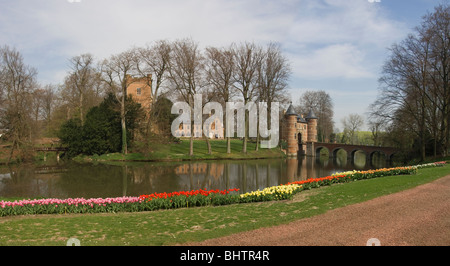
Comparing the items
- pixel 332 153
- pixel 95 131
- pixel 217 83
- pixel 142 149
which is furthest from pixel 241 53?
pixel 332 153

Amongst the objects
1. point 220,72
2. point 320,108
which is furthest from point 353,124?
point 220,72

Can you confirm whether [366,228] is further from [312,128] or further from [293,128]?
[312,128]

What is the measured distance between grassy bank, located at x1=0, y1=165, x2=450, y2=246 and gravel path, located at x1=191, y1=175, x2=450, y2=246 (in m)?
0.49

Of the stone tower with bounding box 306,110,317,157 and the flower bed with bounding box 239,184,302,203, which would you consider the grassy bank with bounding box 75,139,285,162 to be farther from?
the flower bed with bounding box 239,184,302,203

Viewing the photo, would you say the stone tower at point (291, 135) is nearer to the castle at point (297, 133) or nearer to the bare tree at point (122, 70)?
the castle at point (297, 133)

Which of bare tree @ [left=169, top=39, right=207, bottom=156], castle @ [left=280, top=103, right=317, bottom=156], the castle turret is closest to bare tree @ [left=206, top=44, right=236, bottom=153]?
bare tree @ [left=169, top=39, right=207, bottom=156]

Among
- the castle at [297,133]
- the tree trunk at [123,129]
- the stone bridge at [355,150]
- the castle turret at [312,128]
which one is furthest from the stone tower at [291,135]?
the tree trunk at [123,129]

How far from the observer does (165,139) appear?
37844 millimetres

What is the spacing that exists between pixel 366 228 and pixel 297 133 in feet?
156

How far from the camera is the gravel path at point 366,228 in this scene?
570 cm

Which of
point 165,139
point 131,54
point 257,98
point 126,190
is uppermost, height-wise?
point 131,54

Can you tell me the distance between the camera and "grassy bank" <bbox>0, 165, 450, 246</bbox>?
6.31 m
